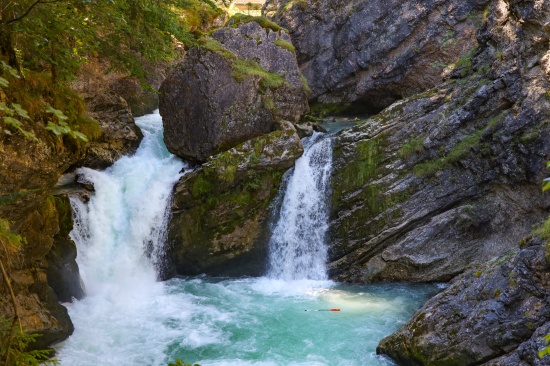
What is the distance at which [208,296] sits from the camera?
11.2 m

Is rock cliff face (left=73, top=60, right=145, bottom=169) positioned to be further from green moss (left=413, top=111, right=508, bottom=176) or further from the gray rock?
green moss (left=413, top=111, right=508, bottom=176)

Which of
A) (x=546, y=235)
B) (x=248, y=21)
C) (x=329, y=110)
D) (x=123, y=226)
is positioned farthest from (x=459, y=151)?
(x=123, y=226)

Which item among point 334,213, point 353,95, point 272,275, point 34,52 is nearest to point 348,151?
point 334,213

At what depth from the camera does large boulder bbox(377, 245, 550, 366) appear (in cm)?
602

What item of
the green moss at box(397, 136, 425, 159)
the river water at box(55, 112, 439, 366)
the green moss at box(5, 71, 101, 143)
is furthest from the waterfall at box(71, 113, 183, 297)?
the green moss at box(397, 136, 425, 159)

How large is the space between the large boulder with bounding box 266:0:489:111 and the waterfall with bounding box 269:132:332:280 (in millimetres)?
6287

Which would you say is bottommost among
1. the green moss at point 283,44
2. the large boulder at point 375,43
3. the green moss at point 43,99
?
the green moss at point 43,99

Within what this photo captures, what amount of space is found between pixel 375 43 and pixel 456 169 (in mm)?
8229

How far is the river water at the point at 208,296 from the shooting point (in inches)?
339

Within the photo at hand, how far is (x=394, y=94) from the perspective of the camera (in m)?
18.1

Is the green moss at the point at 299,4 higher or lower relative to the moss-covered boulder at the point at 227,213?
higher

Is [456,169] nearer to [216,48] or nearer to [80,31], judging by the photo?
[216,48]

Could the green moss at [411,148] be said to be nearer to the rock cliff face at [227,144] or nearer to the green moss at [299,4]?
the rock cliff face at [227,144]

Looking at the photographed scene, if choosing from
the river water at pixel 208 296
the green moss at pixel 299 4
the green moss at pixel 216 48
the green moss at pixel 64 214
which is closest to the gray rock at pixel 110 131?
the river water at pixel 208 296
